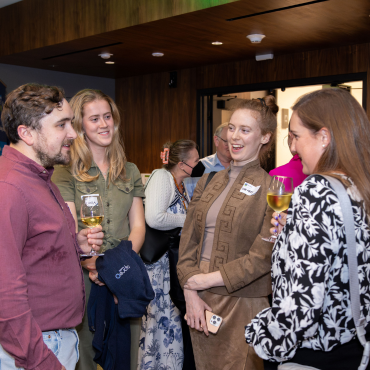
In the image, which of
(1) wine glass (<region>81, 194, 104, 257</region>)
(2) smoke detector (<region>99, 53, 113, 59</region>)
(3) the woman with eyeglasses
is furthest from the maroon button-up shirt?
(2) smoke detector (<region>99, 53, 113, 59</region>)

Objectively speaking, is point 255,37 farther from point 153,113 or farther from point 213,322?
point 213,322

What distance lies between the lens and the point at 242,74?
5.90m

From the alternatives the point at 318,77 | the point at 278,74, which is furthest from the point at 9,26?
the point at 318,77

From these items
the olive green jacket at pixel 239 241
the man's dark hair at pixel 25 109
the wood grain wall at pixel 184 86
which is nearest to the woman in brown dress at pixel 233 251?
the olive green jacket at pixel 239 241

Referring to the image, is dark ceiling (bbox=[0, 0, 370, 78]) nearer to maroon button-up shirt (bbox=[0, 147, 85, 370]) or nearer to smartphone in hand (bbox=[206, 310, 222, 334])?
smartphone in hand (bbox=[206, 310, 222, 334])

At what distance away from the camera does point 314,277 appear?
1.07 meters

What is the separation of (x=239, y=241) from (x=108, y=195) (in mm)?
720

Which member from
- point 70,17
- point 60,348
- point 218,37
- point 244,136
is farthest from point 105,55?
point 60,348

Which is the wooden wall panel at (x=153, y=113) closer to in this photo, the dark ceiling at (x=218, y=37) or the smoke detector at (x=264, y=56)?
the dark ceiling at (x=218, y=37)

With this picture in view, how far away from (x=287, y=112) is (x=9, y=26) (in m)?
4.73

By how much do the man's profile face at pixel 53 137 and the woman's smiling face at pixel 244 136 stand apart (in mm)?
833

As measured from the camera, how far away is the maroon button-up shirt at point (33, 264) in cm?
118

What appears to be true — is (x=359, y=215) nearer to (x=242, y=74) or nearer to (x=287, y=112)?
(x=242, y=74)

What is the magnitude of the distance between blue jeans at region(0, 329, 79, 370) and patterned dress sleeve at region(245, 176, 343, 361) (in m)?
0.71
